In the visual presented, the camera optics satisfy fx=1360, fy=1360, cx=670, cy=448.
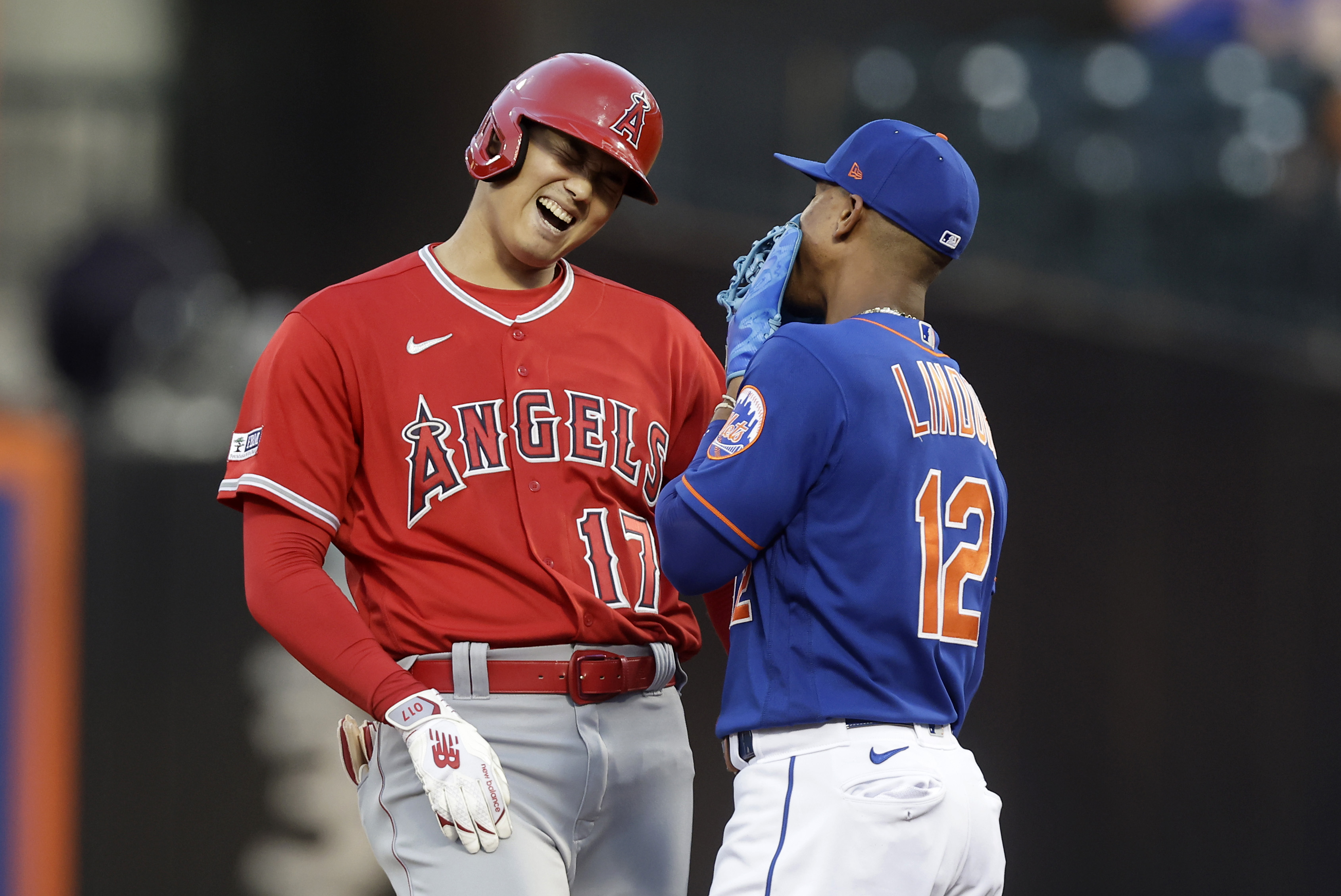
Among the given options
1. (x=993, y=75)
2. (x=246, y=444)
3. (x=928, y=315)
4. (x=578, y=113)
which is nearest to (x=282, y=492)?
(x=246, y=444)

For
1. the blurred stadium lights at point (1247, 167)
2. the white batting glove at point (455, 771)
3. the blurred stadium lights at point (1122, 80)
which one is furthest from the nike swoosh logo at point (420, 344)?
the blurred stadium lights at point (1247, 167)

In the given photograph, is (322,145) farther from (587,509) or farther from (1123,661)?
(1123,661)

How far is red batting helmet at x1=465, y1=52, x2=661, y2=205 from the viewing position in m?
1.81

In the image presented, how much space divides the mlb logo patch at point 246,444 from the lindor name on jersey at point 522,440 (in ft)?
0.58

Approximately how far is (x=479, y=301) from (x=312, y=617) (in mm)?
494

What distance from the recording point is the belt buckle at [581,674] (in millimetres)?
1716

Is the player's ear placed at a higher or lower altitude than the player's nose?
lower

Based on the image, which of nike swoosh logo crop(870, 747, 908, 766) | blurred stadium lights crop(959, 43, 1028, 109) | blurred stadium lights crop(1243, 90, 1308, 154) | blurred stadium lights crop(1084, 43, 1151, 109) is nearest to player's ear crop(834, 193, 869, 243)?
nike swoosh logo crop(870, 747, 908, 766)

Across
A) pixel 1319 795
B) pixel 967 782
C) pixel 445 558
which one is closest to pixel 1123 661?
pixel 1319 795

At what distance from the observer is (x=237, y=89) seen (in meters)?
3.09

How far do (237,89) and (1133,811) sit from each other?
9.86 feet

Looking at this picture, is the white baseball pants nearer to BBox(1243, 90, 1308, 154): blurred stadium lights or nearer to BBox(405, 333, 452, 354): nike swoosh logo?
BBox(405, 333, 452, 354): nike swoosh logo

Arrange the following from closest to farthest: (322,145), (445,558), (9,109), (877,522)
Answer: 1. (877,522)
2. (445,558)
3. (9,109)
4. (322,145)

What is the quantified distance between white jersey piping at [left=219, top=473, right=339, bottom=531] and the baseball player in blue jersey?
423 mm
